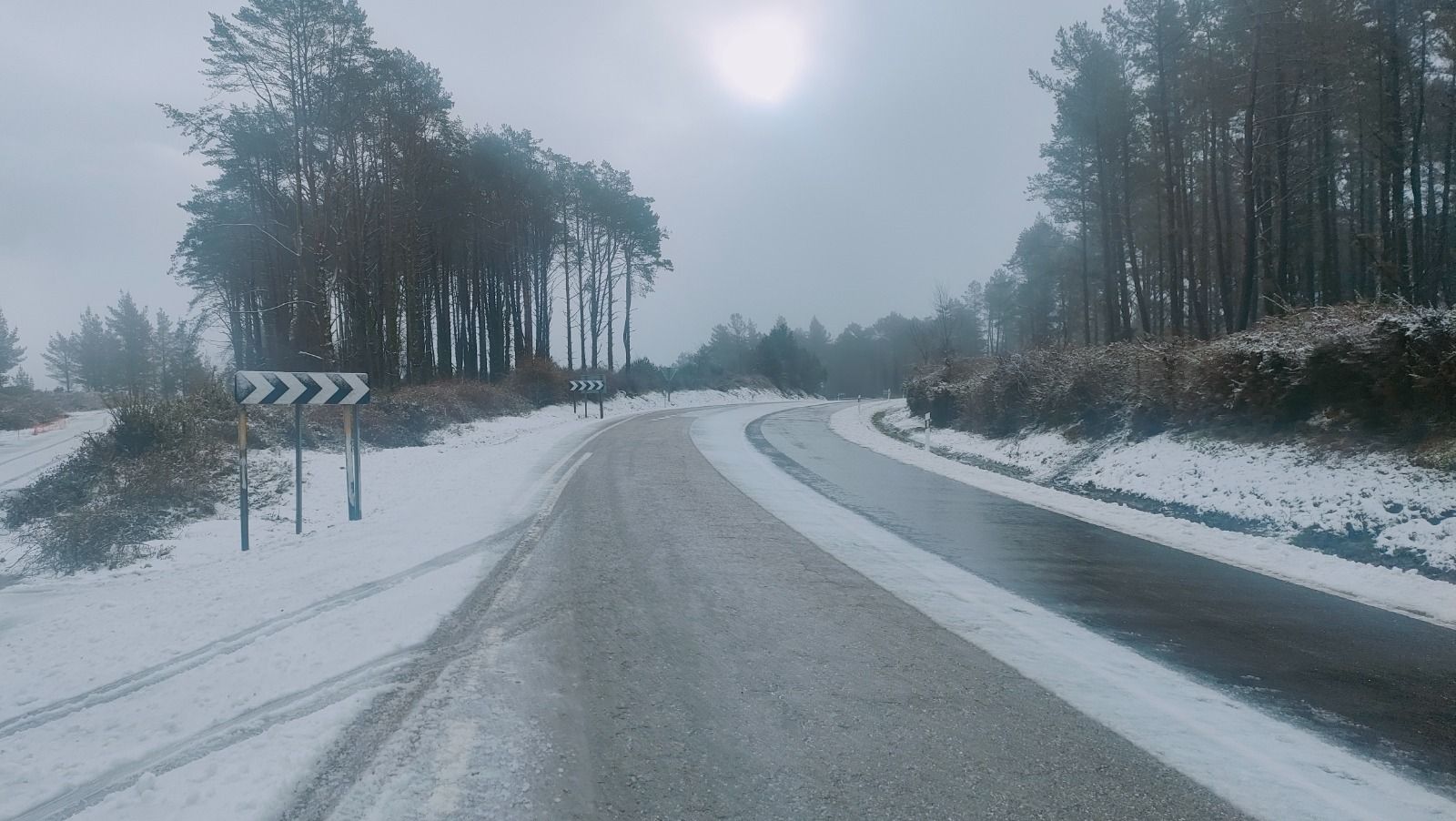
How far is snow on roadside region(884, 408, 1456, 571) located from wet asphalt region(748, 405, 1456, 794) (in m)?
1.74

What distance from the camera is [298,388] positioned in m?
9.88

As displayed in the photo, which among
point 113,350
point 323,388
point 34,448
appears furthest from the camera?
point 113,350

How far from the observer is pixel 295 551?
28.3ft

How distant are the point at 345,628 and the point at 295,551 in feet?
10.8

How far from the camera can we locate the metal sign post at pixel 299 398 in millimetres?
9172

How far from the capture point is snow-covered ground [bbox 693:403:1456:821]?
356 cm

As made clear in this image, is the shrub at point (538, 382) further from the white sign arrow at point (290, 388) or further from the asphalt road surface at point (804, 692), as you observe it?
the asphalt road surface at point (804, 692)

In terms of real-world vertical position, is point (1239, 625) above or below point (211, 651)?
below

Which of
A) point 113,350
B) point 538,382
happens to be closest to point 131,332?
point 113,350

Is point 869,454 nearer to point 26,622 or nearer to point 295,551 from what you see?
point 295,551

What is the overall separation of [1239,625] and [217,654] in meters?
6.77

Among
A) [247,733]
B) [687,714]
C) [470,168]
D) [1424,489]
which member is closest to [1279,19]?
[1424,489]

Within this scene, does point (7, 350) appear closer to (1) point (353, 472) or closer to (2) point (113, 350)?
(2) point (113, 350)

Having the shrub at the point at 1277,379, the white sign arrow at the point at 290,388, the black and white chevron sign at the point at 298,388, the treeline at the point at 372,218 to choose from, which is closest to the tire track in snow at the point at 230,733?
the black and white chevron sign at the point at 298,388
